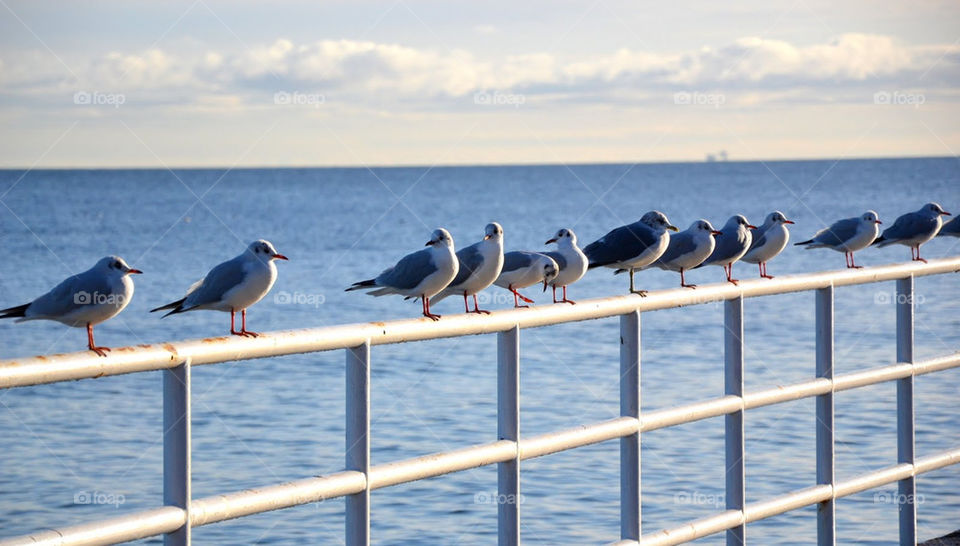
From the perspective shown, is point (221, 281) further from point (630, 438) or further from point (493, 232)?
point (630, 438)

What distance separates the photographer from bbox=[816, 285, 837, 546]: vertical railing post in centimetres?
526

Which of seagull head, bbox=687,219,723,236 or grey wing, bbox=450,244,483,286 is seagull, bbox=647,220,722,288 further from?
grey wing, bbox=450,244,483,286

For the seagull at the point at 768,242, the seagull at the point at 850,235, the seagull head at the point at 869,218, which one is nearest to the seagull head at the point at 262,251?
the seagull at the point at 768,242

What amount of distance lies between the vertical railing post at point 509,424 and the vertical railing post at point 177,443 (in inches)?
47.2

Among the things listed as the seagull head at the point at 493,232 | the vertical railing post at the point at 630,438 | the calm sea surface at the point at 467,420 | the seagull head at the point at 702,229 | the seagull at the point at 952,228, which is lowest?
the calm sea surface at the point at 467,420

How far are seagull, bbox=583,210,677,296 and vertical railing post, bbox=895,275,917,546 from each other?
1418 millimetres

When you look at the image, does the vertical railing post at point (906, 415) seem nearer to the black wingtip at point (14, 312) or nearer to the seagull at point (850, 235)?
the seagull at point (850, 235)

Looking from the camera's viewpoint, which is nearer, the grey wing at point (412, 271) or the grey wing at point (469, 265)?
the grey wing at point (412, 271)

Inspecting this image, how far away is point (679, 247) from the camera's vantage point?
287 inches

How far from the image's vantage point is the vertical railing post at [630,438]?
14.6 feet

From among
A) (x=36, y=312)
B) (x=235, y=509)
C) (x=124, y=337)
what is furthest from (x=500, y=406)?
(x=124, y=337)

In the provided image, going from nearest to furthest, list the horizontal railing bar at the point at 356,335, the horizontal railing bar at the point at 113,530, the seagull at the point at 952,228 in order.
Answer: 1. the horizontal railing bar at the point at 113,530
2. the horizontal railing bar at the point at 356,335
3. the seagull at the point at 952,228

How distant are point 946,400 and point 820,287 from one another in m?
11.4

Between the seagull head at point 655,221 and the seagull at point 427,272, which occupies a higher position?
the seagull head at point 655,221
